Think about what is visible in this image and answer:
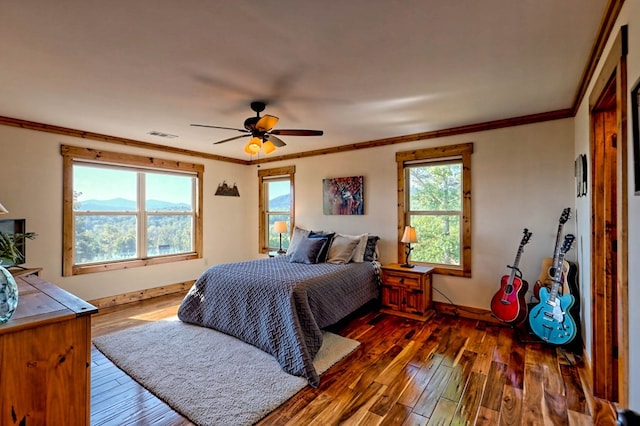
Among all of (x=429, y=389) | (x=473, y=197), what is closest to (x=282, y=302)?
(x=429, y=389)

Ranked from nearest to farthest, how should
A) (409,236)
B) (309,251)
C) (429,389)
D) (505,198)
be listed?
(429,389) < (505,198) < (409,236) < (309,251)

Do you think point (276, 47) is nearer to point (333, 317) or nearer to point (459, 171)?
point (333, 317)

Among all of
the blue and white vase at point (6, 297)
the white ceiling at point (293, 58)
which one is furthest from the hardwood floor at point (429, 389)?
the white ceiling at point (293, 58)

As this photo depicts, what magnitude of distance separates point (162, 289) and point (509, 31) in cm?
529

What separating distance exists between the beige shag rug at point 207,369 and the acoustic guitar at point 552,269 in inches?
79.5

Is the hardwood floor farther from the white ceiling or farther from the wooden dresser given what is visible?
the white ceiling

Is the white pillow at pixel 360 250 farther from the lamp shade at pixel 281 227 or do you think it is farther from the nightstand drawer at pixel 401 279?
the lamp shade at pixel 281 227

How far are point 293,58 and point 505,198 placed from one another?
2.92 metres

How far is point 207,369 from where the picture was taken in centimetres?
258

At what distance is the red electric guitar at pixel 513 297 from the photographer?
128 inches

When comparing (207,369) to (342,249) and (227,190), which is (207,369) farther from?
(227,190)

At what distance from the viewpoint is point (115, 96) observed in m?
2.87

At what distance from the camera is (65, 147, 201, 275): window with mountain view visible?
13.6 feet

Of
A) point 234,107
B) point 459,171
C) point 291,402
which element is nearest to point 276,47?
point 234,107
